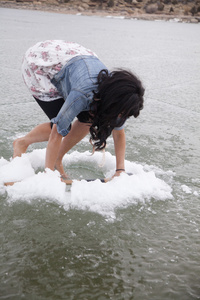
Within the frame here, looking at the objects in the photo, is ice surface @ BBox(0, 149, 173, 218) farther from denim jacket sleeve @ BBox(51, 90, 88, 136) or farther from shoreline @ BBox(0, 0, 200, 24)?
shoreline @ BBox(0, 0, 200, 24)

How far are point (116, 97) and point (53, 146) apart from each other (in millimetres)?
651

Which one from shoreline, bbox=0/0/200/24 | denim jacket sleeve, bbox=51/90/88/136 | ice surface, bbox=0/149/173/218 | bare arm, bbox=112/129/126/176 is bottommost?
shoreline, bbox=0/0/200/24

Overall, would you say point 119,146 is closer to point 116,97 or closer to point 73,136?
point 73,136

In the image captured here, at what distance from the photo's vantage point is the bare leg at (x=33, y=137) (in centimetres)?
274

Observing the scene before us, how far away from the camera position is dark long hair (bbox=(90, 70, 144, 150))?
6.27ft

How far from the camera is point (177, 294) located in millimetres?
1604

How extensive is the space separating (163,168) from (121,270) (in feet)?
4.30

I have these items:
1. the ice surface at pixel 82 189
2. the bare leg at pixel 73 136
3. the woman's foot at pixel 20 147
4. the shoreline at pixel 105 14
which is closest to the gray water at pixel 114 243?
the ice surface at pixel 82 189

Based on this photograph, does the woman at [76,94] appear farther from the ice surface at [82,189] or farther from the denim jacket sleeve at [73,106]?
the ice surface at [82,189]

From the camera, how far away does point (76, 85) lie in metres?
2.06

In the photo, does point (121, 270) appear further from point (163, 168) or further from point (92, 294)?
point (163, 168)

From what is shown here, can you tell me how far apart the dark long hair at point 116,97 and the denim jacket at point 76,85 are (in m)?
0.06

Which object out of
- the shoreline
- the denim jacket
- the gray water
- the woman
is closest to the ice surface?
the gray water

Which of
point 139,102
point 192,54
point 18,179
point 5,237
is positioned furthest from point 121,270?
point 192,54
